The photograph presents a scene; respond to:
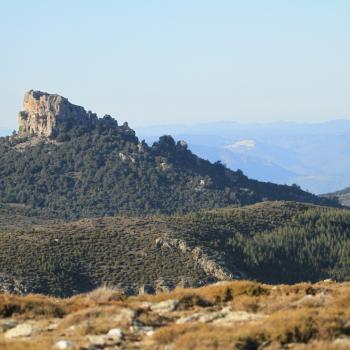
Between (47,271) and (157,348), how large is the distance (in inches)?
2348

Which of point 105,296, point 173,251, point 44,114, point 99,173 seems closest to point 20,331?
point 105,296

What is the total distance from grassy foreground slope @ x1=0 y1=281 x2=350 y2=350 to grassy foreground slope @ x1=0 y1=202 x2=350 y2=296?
4724cm

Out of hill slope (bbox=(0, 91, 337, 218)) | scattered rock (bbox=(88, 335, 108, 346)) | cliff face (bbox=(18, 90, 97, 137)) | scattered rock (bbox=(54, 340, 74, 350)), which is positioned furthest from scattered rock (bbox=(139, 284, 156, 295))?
cliff face (bbox=(18, 90, 97, 137))

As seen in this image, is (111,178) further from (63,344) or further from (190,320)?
(63,344)

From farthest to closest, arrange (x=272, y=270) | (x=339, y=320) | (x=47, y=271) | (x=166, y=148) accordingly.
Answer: (x=166, y=148) < (x=272, y=270) < (x=47, y=271) < (x=339, y=320)

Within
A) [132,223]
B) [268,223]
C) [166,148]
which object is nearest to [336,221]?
[268,223]

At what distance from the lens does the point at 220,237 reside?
309ft

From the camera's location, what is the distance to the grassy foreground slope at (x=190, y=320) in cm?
1600

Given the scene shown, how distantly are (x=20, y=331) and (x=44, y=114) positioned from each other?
153885mm

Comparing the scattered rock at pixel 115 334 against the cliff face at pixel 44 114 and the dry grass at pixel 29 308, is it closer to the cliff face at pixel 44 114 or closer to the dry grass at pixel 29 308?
the dry grass at pixel 29 308

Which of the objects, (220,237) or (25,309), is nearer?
(25,309)

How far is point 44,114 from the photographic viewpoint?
556 feet

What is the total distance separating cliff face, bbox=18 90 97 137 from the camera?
555 feet

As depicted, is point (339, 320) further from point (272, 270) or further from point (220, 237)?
point (220, 237)
